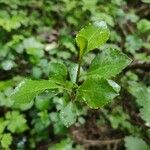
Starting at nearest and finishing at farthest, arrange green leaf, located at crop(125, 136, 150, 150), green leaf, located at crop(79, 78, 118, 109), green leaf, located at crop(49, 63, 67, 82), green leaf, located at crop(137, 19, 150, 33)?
green leaf, located at crop(79, 78, 118, 109) < green leaf, located at crop(49, 63, 67, 82) < green leaf, located at crop(125, 136, 150, 150) < green leaf, located at crop(137, 19, 150, 33)

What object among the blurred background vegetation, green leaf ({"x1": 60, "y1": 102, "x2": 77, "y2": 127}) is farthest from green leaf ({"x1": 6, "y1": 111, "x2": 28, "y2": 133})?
green leaf ({"x1": 60, "y1": 102, "x2": 77, "y2": 127})

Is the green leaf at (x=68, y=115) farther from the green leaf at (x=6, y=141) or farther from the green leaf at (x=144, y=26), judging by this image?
the green leaf at (x=144, y=26)

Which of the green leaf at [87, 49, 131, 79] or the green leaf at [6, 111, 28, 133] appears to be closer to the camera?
the green leaf at [87, 49, 131, 79]

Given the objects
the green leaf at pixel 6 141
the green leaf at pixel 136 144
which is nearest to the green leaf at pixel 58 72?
the green leaf at pixel 136 144

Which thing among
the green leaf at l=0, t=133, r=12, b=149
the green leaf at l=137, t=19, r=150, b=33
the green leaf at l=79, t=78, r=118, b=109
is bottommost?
the green leaf at l=0, t=133, r=12, b=149

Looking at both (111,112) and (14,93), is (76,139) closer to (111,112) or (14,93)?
(111,112)

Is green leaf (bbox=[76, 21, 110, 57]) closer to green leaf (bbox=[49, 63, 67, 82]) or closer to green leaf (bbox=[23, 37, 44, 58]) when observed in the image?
green leaf (bbox=[49, 63, 67, 82])

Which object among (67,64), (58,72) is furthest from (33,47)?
(58,72)
